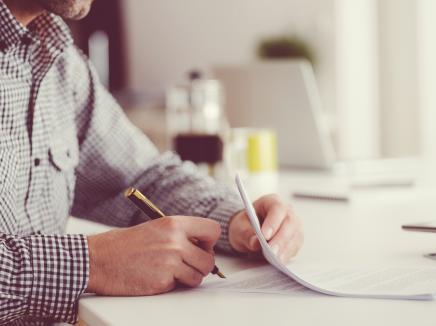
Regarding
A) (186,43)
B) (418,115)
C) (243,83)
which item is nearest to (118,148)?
(243,83)

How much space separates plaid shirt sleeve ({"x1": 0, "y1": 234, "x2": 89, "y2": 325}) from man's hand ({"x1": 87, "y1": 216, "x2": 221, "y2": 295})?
0.02m

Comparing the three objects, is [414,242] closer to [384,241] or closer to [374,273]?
[384,241]

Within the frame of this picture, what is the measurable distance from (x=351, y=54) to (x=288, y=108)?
175 cm

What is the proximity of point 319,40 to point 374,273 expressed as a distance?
9.94ft

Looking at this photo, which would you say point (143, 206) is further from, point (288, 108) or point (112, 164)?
point (288, 108)

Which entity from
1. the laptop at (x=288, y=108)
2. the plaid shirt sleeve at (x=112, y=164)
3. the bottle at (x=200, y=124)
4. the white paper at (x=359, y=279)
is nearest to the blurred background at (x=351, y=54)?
the bottle at (x=200, y=124)

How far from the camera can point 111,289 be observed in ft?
2.78

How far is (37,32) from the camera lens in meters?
1.29

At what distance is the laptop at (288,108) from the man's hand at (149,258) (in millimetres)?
1184

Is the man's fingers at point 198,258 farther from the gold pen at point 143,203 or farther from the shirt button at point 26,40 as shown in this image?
the shirt button at point 26,40

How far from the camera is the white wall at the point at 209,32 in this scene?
381cm

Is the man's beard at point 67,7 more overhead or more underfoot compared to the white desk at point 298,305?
more overhead

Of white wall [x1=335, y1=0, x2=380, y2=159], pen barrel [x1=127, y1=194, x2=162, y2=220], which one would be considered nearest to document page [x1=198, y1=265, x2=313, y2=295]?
pen barrel [x1=127, y1=194, x2=162, y2=220]

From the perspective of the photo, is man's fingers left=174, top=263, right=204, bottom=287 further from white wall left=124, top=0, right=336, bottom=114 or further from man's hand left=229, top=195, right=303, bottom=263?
white wall left=124, top=0, right=336, bottom=114
